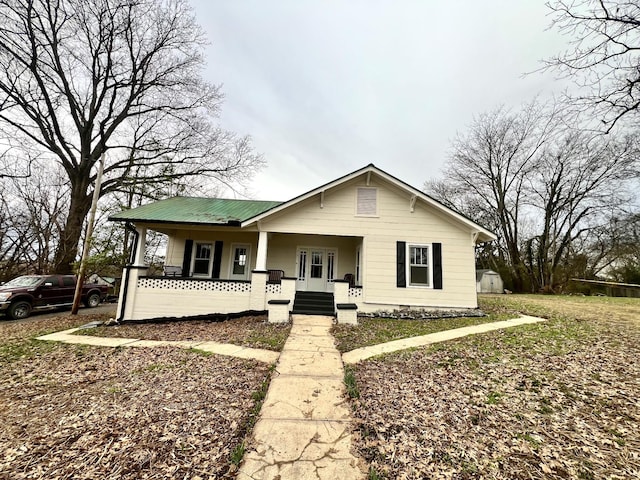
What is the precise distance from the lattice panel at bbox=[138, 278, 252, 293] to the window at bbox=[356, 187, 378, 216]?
503 centimetres

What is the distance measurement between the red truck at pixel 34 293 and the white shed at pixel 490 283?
93.3 ft

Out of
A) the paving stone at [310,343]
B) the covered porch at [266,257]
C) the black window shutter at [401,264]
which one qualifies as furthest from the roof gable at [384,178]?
the paving stone at [310,343]

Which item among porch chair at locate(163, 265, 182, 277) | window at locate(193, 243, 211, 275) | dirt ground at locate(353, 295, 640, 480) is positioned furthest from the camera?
window at locate(193, 243, 211, 275)

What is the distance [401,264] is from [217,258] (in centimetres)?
781

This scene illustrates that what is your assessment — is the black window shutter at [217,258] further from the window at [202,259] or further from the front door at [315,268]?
the front door at [315,268]

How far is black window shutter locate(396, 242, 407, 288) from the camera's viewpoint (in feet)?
30.5

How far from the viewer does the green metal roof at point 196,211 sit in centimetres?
954

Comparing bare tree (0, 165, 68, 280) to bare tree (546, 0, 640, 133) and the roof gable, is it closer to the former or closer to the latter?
the roof gable

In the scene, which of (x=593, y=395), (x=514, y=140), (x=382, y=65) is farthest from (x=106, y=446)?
(x=514, y=140)

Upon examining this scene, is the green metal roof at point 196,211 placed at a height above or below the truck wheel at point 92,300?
above

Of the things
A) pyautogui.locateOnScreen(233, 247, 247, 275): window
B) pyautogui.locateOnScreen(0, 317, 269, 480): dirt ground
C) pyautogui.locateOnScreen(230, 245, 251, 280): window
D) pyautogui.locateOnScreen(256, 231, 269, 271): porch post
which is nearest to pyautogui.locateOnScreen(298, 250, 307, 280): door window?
pyautogui.locateOnScreen(230, 245, 251, 280): window

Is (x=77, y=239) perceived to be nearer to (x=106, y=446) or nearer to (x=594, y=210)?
(x=106, y=446)

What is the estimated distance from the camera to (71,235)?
13.9m

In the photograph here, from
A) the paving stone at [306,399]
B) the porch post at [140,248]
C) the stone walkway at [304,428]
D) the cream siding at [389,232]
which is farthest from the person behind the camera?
the porch post at [140,248]
